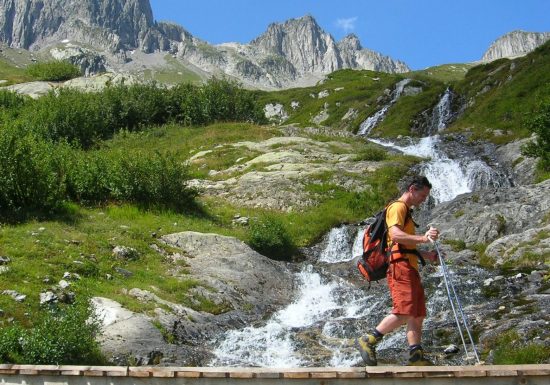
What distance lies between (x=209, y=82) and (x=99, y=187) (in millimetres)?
37418

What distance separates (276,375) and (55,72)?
78.4m

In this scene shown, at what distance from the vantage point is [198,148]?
48562mm

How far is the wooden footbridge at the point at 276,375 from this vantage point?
819cm

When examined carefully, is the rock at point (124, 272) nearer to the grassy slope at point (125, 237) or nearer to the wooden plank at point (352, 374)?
the grassy slope at point (125, 237)

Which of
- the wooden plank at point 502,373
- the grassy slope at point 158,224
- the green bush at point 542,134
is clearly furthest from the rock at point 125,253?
the green bush at point 542,134

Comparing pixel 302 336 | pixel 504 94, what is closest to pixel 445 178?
pixel 302 336

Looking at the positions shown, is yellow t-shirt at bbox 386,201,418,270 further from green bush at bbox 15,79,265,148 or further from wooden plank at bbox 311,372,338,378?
green bush at bbox 15,79,265,148

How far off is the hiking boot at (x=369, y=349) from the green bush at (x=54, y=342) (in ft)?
21.9

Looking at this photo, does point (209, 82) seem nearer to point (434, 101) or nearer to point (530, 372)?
point (434, 101)

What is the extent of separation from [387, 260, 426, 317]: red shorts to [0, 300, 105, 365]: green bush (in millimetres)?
7346

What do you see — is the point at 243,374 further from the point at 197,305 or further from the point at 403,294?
the point at 197,305

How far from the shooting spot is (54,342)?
12.4 meters

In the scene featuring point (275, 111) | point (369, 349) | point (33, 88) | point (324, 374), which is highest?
point (275, 111)

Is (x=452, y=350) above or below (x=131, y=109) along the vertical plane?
below
